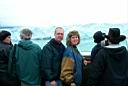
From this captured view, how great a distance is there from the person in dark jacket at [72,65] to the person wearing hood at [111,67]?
27cm

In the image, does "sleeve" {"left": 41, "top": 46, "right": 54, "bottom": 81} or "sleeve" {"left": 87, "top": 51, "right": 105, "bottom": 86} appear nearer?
"sleeve" {"left": 87, "top": 51, "right": 105, "bottom": 86}

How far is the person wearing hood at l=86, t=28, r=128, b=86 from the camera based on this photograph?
4.15 metres

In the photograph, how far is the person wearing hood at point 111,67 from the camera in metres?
4.15

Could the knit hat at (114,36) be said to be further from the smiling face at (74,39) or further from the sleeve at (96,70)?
the smiling face at (74,39)

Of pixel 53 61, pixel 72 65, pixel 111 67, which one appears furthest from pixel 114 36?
pixel 53 61

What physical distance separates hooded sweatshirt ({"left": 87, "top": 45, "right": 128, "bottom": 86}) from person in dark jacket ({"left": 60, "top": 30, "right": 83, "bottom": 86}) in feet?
0.88

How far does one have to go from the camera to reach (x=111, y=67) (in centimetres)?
417

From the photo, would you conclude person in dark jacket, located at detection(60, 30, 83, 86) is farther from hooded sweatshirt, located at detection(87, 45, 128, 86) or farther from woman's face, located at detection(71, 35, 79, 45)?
hooded sweatshirt, located at detection(87, 45, 128, 86)

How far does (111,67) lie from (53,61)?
0.83m

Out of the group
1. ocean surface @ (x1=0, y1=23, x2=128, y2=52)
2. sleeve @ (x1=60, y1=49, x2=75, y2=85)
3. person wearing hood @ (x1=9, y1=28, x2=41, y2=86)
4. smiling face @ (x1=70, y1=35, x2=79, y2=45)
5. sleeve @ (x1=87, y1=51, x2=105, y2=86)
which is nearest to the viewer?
sleeve @ (x1=87, y1=51, x2=105, y2=86)

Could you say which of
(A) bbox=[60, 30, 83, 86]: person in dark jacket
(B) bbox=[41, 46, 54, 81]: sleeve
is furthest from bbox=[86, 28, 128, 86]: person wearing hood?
(B) bbox=[41, 46, 54, 81]: sleeve

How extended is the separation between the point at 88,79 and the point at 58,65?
1.72 feet

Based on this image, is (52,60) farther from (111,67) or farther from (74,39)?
(111,67)

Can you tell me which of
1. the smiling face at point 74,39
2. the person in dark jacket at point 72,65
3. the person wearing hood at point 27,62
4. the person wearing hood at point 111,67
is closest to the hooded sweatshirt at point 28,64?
the person wearing hood at point 27,62
